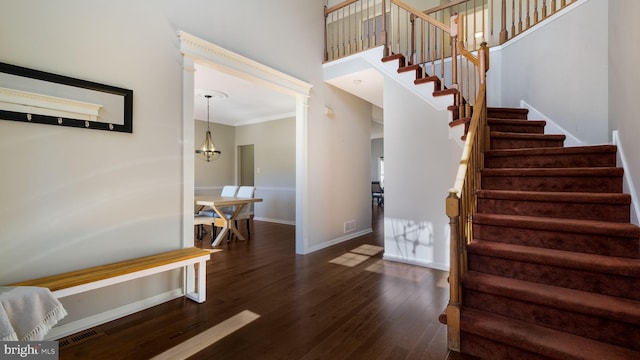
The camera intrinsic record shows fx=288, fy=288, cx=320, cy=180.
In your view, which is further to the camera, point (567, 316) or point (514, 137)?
point (514, 137)

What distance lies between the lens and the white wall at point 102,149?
72.3 inches

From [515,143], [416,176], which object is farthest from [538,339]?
[416,176]

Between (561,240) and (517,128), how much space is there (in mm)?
1812

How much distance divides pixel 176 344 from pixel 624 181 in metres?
3.34

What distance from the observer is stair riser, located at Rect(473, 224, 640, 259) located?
180 centimetres

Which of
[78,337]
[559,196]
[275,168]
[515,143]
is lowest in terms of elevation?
[78,337]

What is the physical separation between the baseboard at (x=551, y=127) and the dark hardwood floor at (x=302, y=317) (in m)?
2.07

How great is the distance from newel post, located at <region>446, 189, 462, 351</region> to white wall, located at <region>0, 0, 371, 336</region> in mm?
2239

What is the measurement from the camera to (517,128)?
3340 millimetres

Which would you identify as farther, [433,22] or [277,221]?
[277,221]

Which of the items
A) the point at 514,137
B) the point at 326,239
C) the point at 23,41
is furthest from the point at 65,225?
the point at 514,137

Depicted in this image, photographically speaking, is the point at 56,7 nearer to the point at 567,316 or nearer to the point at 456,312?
the point at 456,312

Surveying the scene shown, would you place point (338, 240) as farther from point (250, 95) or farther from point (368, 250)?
point (250, 95)

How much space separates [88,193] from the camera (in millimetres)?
2096
